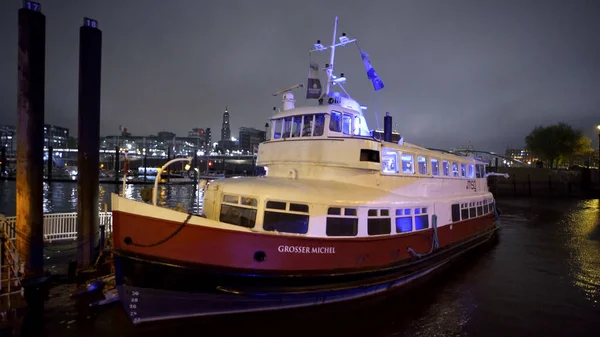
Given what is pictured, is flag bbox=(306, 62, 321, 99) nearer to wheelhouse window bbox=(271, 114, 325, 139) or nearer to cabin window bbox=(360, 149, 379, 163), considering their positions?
wheelhouse window bbox=(271, 114, 325, 139)

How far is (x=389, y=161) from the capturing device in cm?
1118

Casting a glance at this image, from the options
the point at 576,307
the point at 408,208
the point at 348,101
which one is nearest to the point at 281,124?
the point at 348,101

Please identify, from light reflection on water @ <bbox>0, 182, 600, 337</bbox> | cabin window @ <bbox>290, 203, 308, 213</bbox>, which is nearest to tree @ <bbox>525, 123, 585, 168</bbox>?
light reflection on water @ <bbox>0, 182, 600, 337</bbox>

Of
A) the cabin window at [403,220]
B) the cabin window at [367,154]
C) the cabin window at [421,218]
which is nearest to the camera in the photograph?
the cabin window at [403,220]

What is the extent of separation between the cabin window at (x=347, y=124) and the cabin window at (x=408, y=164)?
2065mm

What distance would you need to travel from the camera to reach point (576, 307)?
10.2 meters

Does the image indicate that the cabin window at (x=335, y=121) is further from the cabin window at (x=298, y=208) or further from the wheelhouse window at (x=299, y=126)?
the cabin window at (x=298, y=208)

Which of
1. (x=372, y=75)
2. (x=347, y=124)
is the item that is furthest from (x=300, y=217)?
(x=372, y=75)

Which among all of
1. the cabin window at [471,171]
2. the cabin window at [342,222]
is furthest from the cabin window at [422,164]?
the cabin window at [471,171]

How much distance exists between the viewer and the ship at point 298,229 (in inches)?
286

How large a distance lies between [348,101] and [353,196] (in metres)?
4.94

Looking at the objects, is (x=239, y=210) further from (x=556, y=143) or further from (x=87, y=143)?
(x=556, y=143)

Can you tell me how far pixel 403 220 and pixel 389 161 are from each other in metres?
2.05

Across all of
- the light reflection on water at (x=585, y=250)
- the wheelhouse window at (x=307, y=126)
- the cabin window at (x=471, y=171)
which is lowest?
the light reflection on water at (x=585, y=250)
